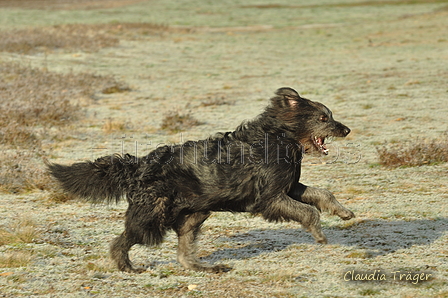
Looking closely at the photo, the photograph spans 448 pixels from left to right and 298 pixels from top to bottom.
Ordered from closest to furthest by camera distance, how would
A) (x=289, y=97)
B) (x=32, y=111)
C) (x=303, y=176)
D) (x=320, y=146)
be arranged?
(x=289, y=97) → (x=320, y=146) → (x=303, y=176) → (x=32, y=111)

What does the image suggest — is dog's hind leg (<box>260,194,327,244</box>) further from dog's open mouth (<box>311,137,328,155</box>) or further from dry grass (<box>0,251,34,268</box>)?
dry grass (<box>0,251,34,268</box>)

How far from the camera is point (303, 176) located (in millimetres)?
12039

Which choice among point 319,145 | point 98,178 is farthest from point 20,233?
point 319,145

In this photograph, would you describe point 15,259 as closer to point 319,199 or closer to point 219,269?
point 219,269

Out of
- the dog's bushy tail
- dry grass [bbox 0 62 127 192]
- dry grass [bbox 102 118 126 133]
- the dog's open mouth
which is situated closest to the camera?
the dog's bushy tail

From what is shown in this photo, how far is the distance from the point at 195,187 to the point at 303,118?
1.75 metres

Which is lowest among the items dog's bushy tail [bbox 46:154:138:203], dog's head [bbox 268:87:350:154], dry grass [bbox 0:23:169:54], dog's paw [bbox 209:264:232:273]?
dog's paw [bbox 209:264:232:273]

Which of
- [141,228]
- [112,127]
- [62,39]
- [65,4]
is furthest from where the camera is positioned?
[65,4]

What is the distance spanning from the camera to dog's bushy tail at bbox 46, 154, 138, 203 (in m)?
7.38

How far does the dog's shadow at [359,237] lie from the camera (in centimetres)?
812

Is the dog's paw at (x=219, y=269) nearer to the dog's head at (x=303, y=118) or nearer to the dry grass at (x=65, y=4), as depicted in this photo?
the dog's head at (x=303, y=118)

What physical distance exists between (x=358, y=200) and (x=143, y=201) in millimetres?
4509

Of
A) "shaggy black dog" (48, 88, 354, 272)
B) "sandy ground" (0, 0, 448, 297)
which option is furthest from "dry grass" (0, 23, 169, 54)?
"shaggy black dog" (48, 88, 354, 272)

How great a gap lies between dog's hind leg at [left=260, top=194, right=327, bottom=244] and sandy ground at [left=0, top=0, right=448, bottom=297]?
2.02ft
